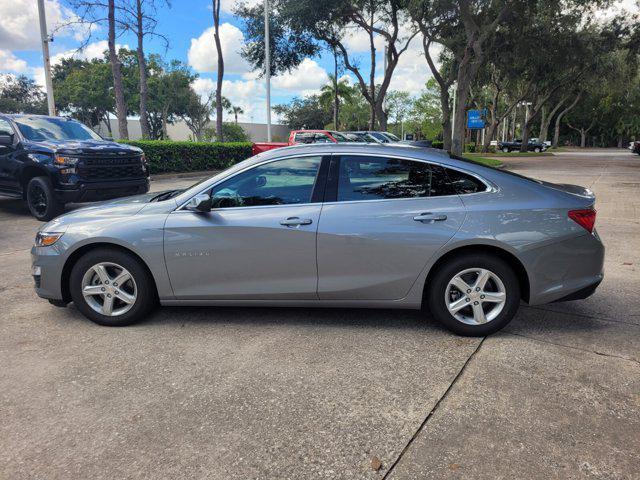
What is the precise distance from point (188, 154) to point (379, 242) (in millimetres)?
16824

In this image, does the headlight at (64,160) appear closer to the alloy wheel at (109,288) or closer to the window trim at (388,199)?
the alloy wheel at (109,288)

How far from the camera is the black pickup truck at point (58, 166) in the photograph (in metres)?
8.98

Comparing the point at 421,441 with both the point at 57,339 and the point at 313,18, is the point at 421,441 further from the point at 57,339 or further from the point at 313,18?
the point at 313,18

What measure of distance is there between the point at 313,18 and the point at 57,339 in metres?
23.5

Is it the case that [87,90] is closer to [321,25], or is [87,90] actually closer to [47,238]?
[321,25]

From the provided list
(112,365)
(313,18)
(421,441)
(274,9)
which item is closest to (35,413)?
(112,365)

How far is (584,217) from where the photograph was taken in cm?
389

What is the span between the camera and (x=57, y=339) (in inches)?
158

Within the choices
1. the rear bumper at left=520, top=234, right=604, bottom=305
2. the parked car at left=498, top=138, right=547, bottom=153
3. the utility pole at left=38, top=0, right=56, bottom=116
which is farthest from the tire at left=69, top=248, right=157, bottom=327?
the parked car at left=498, top=138, right=547, bottom=153

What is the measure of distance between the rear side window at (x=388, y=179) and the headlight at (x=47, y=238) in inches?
95.0

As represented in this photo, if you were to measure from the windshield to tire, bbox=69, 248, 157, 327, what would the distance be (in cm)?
671

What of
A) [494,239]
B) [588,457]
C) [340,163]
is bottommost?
[588,457]

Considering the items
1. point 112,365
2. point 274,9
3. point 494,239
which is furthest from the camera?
point 274,9

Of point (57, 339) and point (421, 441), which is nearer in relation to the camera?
point (421, 441)
